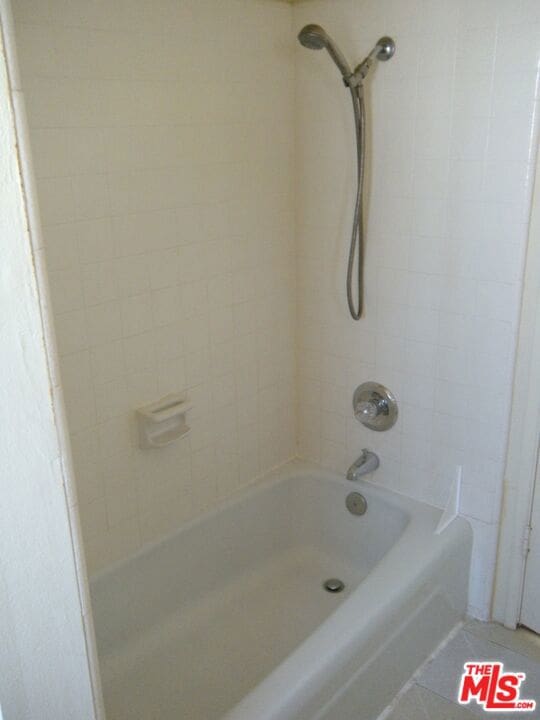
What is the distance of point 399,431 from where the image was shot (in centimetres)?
239

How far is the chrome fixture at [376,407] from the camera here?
238 cm

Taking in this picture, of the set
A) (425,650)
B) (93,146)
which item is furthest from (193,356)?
(425,650)

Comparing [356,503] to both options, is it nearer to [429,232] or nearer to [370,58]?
[429,232]

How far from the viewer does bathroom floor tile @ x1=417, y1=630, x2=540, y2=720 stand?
2062 mm

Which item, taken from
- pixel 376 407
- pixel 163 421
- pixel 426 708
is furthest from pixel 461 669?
pixel 163 421

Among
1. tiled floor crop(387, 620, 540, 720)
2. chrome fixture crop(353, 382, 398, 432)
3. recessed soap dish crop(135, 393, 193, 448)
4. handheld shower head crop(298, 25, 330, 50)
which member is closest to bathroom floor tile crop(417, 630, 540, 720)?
tiled floor crop(387, 620, 540, 720)

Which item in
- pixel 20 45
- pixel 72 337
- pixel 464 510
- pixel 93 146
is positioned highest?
pixel 20 45

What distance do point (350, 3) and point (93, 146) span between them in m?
0.96

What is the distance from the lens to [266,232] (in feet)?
7.73

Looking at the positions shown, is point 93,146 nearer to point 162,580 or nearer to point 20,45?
point 20,45

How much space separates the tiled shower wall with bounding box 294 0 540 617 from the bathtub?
19cm
